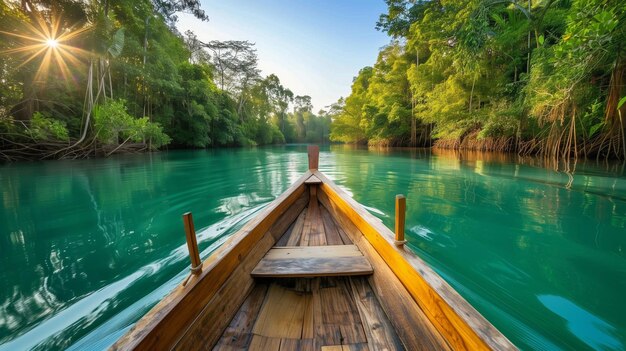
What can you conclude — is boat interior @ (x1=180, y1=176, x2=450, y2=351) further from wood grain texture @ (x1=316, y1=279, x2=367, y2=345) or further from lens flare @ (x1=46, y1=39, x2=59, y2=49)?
lens flare @ (x1=46, y1=39, x2=59, y2=49)

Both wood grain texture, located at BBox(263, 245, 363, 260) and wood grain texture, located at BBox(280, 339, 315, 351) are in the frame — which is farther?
wood grain texture, located at BBox(263, 245, 363, 260)

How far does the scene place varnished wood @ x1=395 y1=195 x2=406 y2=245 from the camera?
1.16 meters

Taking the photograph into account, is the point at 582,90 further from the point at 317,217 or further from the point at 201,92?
the point at 201,92

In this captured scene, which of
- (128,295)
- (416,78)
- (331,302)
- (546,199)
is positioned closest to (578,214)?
(546,199)

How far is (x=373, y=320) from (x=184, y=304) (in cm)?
88

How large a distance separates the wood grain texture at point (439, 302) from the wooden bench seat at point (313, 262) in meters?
0.18

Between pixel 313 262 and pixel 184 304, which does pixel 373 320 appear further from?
pixel 184 304

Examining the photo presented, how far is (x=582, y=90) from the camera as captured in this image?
6266 millimetres

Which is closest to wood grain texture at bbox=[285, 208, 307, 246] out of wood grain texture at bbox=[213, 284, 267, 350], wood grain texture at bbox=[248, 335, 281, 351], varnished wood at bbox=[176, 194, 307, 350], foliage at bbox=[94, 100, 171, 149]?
varnished wood at bbox=[176, 194, 307, 350]

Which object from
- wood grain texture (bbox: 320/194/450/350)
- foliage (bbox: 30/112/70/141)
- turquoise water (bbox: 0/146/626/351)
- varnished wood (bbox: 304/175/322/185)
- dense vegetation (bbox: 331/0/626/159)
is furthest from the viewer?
foliage (bbox: 30/112/70/141)

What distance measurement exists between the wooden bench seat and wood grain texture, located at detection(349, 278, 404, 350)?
0.31ft

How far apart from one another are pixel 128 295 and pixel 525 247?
10.9ft

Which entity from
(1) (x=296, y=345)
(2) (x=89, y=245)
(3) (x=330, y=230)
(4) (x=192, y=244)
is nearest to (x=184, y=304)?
(4) (x=192, y=244)

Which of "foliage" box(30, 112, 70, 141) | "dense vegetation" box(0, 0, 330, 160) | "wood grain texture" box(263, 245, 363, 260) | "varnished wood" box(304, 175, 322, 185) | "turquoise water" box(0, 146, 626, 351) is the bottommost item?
"turquoise water" box(0, 146, 626, 351)
